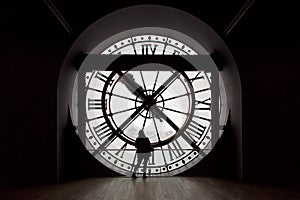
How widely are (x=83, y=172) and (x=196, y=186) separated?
1.59 m

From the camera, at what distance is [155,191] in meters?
3.94

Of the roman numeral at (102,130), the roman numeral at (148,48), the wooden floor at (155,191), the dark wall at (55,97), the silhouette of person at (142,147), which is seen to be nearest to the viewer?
the wooden floor at (155,191)

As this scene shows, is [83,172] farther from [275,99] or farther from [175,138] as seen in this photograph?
[275,99]

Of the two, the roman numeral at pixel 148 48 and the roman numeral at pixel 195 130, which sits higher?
the roman numeral at pixel 148 48

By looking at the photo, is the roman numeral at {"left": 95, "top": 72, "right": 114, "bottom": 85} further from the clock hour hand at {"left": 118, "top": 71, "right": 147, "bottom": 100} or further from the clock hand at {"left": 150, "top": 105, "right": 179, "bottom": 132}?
the clock hand at {"left": 150, "top": 105, "right": 179, "bottom": 132}

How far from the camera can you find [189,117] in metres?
5.66

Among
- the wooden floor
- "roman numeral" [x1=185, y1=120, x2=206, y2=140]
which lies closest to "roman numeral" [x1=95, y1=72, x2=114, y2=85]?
"roman numeral" [x1=185, y1=120, x2=206, y2=140]

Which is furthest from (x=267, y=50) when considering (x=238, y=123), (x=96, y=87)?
(x=96, y=87)

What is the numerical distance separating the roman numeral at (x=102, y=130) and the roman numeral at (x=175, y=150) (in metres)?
0.89

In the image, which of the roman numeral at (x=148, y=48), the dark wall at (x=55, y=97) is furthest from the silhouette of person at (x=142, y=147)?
the roman numeral at (x=148, y=48)

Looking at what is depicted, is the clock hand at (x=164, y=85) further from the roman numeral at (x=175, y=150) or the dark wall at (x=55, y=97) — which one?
the dark wall at (x=55, y=97)

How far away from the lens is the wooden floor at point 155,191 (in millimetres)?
3573

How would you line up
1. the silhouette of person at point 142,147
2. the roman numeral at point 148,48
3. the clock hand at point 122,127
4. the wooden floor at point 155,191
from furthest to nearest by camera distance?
the roman numeral at point 148,48, the clock hand at point 122,127, the silhouette of person at point 142,147, the wooden floor at point 155,191

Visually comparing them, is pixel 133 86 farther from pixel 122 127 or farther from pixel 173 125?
pixel 173 125
